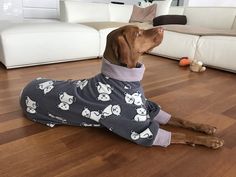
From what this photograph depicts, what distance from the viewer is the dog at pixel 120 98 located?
1.16 meters

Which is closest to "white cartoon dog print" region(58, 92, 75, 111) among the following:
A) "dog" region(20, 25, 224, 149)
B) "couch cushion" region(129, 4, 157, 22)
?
"dog" region(20, 25, 224, 149)

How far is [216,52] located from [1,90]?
2.23 m

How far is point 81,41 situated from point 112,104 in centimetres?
183

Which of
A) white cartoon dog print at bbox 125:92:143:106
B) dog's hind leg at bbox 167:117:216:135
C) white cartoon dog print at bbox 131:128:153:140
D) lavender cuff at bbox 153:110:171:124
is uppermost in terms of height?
white cartoon dog print at bbox 125:92:143:106

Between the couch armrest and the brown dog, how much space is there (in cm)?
250

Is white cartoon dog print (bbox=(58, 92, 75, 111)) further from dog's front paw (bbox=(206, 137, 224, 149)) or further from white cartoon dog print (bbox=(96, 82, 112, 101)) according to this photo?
dog's front paw (bbox=(206, 137, 224, 149))

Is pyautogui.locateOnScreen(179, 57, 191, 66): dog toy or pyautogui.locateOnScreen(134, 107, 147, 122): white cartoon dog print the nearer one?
pyautogui.locateOnScreen(134, 107, 147, 122): white cartoon dog print

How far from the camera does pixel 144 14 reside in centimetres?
419

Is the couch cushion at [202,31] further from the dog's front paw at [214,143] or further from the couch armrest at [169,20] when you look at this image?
the dog's front paw at [214,143]

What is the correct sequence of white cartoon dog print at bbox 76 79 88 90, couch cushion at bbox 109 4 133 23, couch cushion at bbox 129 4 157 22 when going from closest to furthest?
white cartoon dog print at bbox 76 79 88 90, couch cushion at bbox 109 4 133 23, couch cushion at bbox 129 4 157 22

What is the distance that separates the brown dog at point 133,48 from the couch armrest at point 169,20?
98.3 inches

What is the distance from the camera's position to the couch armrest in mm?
3619

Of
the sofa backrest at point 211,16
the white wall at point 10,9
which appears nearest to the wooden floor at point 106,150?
the sofa backrest at point 211,16

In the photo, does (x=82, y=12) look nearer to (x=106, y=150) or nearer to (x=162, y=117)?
(x=162, y=117)
